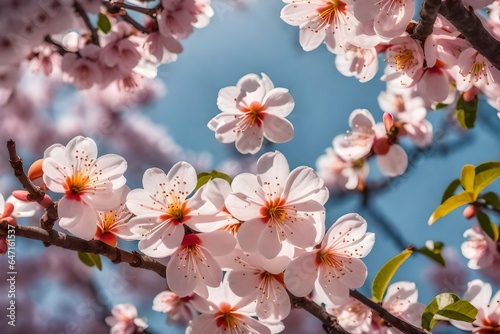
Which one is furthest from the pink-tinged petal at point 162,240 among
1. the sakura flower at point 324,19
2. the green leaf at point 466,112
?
the green leaf at point 466,112

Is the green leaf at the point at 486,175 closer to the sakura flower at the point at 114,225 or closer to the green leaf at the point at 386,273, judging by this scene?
the green leaf at the point at 386,273

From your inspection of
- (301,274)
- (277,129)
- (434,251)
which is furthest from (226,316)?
(434,251)

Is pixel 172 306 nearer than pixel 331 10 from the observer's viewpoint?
No

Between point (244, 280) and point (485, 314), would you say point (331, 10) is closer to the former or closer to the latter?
point (244, 280)

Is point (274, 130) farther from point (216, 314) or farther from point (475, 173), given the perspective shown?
point (475, 173)

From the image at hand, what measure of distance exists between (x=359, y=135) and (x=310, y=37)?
1.75 ft

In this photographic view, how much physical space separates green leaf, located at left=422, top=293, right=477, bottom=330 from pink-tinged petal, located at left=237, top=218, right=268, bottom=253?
1.75 ft

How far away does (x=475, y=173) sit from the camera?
1561mm

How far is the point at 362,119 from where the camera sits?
1867mm

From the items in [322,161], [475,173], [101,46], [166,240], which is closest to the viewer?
[166,240]

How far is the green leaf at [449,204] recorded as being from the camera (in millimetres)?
1512

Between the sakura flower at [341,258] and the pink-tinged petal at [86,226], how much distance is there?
0.47m

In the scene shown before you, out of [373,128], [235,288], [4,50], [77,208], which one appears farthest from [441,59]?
[4,50]

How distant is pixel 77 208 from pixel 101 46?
1163 millimetres
